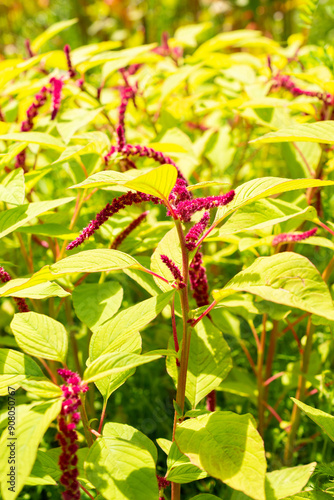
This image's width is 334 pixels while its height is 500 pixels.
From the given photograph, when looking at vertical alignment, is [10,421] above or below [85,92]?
below

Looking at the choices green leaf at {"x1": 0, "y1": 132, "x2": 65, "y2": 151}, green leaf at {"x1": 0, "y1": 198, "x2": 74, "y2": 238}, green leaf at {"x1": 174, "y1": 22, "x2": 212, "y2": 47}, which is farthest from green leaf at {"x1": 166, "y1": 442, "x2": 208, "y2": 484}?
green leaf at {"x1": 174, "y1": 22, "x2": 212, "y2": 47}

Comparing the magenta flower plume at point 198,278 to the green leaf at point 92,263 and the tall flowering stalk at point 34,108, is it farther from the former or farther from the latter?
the tall flowering stalk at point 34,108

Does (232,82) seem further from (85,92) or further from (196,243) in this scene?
(196,243)

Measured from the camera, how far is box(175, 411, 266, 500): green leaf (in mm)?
528

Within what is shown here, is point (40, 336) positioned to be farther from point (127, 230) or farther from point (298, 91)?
point (298, 91)

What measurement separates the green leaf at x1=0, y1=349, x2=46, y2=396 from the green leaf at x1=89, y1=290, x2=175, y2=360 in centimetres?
9

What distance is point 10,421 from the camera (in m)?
0.60

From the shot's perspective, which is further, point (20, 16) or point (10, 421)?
point (20, 16)

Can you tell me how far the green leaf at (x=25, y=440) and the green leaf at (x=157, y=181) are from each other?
0.28 metres

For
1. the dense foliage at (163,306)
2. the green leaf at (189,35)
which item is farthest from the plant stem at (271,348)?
the green leaf at (189,35)

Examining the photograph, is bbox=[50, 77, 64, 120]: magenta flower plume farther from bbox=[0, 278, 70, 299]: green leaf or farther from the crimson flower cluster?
the crimson flower cluster

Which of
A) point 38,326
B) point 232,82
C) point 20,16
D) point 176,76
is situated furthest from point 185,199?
point 20,16

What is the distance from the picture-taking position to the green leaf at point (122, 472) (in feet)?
1.82

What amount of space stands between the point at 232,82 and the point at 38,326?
3.78 ft
